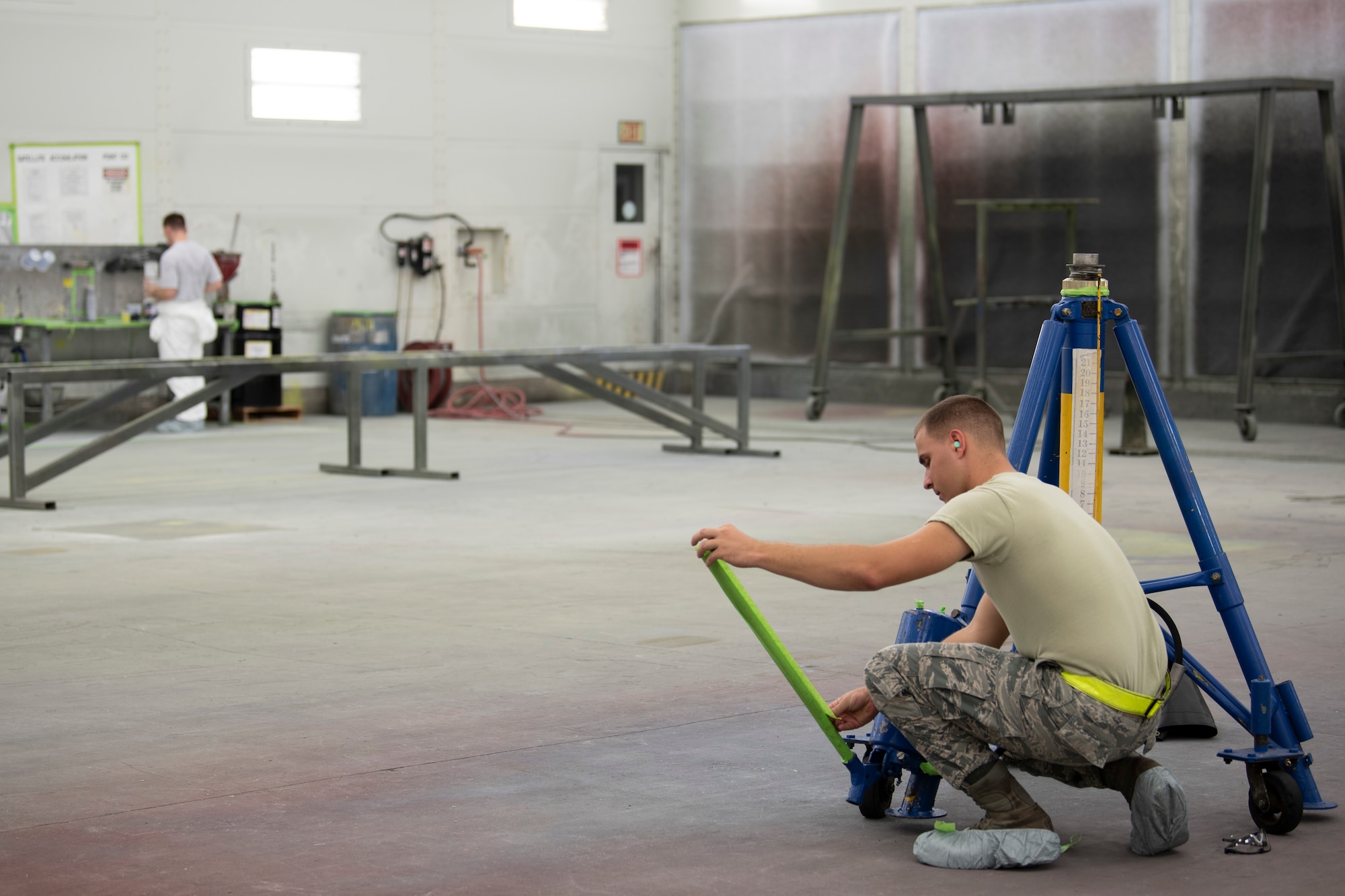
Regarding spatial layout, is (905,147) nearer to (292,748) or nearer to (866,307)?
(866,307)

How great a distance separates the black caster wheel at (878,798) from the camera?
4.57 m

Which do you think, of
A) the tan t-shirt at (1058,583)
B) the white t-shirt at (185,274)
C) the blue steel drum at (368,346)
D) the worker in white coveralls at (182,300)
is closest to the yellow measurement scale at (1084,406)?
the tan t-shirt at (1058,583)

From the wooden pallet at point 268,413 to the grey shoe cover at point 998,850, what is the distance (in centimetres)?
1408

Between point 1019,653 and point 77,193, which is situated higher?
point 77,193

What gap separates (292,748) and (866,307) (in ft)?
49.4

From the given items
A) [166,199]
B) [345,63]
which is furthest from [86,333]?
[345,63]

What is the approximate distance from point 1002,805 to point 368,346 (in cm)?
1434

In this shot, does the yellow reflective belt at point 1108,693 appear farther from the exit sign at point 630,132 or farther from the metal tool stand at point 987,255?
the exit sign at point 630,132

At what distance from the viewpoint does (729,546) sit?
4102mm

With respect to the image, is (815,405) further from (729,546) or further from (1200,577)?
(729,546)

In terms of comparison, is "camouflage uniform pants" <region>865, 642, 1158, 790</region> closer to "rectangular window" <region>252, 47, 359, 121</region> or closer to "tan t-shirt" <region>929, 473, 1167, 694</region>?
"tan t-shirt" <region>929, 473, 1167, 694</region>

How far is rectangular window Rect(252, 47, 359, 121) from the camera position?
17.6m

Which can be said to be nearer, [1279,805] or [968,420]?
[968,420]

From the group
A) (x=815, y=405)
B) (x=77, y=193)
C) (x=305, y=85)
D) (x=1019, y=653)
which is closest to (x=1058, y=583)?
(x=1019, y=653)
